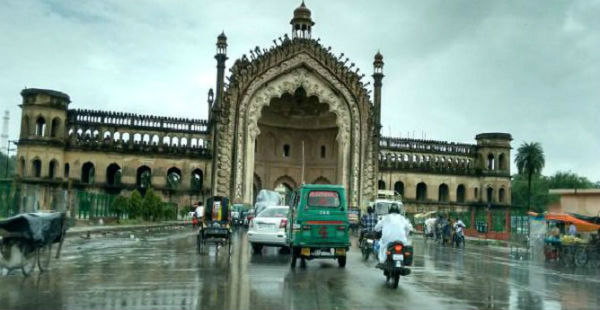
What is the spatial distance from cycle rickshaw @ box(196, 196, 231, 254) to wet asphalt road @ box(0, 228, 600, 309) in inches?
24.7

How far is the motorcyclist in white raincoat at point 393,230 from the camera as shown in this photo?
40.1ft

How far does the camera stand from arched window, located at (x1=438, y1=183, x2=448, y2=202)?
56.3m

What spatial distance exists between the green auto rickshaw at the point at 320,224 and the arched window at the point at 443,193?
42532mm

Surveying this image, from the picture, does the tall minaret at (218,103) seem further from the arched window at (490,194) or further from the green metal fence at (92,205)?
the arched window at (490,194)

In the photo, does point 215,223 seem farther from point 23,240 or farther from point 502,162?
point 502,162

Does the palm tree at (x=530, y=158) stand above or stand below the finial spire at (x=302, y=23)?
below

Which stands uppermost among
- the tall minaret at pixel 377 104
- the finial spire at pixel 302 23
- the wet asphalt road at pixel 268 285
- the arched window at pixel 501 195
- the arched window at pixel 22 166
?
the finial spire at pixel 302 23

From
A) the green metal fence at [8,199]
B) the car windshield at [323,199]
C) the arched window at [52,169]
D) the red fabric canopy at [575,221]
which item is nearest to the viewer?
the car windshield at [323,199]

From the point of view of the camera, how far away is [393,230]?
12.2 metres

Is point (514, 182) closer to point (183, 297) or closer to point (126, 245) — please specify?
point (126, 245)

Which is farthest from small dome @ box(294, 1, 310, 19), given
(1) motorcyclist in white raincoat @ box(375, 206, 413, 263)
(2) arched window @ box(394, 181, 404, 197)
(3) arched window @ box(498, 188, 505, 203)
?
(1) motorcyclist in white raincoat @ box(375, 206, 413, 263)

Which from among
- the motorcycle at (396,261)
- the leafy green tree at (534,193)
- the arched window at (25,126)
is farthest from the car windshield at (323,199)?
the leafy green tree at (534,193)

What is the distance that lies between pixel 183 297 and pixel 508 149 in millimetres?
51178

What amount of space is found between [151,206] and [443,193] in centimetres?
2956
